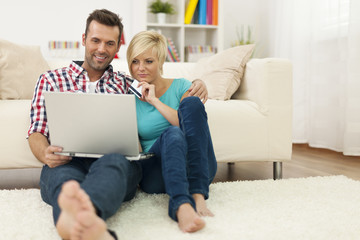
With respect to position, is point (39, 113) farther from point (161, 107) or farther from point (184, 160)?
point (184, 160)

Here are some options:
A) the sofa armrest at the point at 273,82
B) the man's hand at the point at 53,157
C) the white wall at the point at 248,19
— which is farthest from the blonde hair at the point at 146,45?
the white wall at the point at 248,19

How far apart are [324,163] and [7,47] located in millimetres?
2169

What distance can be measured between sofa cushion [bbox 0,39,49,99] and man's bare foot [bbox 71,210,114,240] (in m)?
1.47

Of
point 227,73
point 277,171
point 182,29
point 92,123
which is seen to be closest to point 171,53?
point 182,29

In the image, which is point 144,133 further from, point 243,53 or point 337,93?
point 337,93

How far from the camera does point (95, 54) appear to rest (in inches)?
60.1

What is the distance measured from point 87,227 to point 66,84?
814mm

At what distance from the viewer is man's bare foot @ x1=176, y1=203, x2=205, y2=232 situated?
3.61 feet

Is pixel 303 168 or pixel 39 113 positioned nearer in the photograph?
pixel 39 113

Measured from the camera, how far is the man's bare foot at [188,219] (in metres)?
1.10

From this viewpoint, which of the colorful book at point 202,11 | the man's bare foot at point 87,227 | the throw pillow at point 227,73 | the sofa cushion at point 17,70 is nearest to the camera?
the man's bare foot at point 87,227

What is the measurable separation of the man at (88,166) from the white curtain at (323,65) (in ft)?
5.64

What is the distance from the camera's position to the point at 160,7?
3.63 m

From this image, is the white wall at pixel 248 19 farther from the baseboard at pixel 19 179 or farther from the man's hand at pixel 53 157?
the man's hand at pixel 53 157
